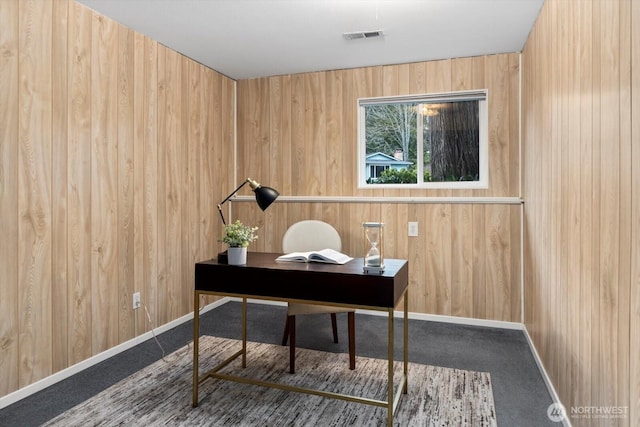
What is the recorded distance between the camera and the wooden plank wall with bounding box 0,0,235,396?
2193 mm

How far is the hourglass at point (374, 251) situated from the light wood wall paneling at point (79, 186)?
187cm

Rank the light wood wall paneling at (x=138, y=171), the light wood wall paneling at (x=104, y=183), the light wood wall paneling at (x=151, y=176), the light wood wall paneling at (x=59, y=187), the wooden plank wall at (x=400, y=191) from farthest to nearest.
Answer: the wooden plank wall at (x=400, y=191) → the light wood wall paneling at (x=151, y=176) → the light wood wall paneling at (x=138, y=171) → the light wood wall paneling at (x=104, y=183) → the light wood wall paneling at (x=59, y=187)

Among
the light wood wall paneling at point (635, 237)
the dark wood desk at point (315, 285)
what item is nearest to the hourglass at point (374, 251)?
the dark wood desk at point (315, 285)

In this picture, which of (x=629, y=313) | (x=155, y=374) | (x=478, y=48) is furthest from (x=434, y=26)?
(x=155, y=374)

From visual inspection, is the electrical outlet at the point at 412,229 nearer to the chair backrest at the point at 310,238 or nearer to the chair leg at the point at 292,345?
the chair backrest at the point at 310,238

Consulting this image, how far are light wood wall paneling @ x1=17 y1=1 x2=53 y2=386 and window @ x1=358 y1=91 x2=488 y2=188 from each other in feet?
8.25

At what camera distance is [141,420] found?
2.02 metres

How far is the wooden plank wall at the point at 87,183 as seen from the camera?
2193 millimetres

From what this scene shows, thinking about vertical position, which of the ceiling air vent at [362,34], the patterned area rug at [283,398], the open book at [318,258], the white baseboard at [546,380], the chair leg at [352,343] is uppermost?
the ceiling air vent at [362,34]

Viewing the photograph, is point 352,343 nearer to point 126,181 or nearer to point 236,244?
point 236,244

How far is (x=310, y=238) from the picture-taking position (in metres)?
3.35

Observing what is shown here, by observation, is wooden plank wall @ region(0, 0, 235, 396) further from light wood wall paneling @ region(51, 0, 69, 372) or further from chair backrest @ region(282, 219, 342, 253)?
chair backrest @ region(282, 219, 342, 253)

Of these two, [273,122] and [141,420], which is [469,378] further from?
[273,122]

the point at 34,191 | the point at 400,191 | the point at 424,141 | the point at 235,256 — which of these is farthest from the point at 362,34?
the point at 34,191
